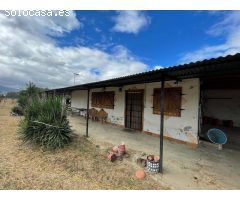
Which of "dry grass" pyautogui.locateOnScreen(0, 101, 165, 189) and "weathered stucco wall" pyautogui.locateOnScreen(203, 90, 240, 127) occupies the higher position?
"weathered stucco wall" pyautogui.locateOnScreen(203, 90, 240, 127)

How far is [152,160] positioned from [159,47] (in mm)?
11714

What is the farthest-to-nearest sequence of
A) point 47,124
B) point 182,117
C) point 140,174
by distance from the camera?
point 182,117, point 47,124, point 140,174

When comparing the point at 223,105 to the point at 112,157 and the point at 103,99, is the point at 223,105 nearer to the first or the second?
the point at 103,99

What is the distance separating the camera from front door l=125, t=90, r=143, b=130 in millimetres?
8250

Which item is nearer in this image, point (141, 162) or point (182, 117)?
point (141, 162)

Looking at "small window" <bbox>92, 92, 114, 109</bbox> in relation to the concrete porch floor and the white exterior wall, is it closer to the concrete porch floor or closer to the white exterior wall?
the white exterior wall

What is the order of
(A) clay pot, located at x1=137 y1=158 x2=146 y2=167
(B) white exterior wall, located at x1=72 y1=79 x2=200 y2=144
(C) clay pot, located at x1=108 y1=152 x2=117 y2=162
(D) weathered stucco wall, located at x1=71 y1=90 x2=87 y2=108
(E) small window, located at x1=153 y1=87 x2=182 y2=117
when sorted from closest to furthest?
(A) clay pot, located at x1=137 y1=158 x2=146 y2=167 < (C) clay pot, located at x1=108 y1=152 x2=117 y2=162 < (B) white exterior wall, located at x1=72 y1=79 x2=200 y2=144 < (E) small window, located at x1=153 y1=87 x2=182 y2=117 < (D) weathered stucco wall, located at x1=71 y1=90 x2=87 y2=108

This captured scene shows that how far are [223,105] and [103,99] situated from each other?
7.40 meters

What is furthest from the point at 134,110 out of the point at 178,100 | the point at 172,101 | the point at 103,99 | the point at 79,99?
the point at 79,99

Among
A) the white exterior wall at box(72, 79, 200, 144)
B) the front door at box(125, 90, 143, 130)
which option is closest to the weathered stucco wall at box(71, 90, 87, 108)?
the front door at box(125, 90, 143, 130)

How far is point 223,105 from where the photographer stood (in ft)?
34.9

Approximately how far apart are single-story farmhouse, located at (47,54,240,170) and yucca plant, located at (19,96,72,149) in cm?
137

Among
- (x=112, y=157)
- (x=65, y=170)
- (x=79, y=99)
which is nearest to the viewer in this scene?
(x=65, y=170)

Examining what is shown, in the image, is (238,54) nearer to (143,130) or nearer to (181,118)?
(181,118)
